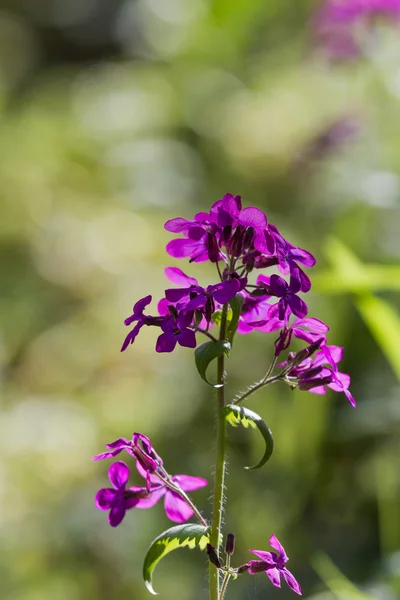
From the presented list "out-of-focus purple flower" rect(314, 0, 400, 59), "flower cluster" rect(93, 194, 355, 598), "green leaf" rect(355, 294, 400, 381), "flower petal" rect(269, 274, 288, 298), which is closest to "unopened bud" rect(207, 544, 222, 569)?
"flower cluster" rect(93, 194, 355, 598)

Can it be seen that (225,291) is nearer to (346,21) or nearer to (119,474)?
(119,474)

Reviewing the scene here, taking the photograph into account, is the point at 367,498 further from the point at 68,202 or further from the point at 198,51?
the point at 198,51

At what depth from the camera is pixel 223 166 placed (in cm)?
400

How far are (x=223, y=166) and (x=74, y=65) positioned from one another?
3.18 m

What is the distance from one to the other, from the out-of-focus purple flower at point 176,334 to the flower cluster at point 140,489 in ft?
0.27

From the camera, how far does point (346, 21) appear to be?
250 centimetres

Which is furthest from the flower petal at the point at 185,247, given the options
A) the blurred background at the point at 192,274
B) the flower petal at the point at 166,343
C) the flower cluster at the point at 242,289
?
the blurred background at the point at 192,274

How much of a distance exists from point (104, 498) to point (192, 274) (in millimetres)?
2268

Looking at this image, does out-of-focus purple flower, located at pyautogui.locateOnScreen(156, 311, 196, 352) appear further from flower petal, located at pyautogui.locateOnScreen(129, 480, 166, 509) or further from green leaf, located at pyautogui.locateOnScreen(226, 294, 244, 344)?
flower petal, located at pyautogui.locateOnScreen(129, 480, 166, 509)

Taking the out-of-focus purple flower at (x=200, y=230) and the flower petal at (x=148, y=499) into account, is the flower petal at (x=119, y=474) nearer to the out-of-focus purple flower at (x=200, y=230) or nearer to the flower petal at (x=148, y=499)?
the flower petal at (x=148, y=499)

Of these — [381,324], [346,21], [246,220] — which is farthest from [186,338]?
[346,21]

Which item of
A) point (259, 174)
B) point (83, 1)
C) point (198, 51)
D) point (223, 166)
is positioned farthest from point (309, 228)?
point (83, 1)

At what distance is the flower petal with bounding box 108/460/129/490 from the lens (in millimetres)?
729

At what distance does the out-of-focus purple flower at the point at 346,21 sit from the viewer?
2.42 metres
